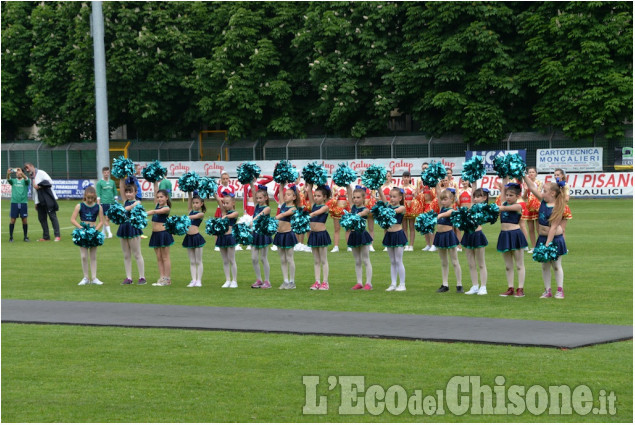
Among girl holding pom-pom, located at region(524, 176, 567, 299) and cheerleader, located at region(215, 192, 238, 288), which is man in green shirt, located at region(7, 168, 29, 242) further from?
girl holding pom-pom, located at region(524, 176, 567, 299)

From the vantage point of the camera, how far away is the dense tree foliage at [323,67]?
40656mm

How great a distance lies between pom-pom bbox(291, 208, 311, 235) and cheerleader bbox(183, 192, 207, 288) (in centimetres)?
149

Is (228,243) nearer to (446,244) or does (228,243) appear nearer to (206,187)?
(206,187)

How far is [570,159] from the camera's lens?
4016 cm

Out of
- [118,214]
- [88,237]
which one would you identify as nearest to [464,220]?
[118,214]

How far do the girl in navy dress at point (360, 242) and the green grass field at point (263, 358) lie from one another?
31 centimetres

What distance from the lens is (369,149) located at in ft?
149

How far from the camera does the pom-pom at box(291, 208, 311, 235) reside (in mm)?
15047

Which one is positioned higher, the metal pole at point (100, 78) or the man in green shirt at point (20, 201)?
the metal pole at point (100, 78)

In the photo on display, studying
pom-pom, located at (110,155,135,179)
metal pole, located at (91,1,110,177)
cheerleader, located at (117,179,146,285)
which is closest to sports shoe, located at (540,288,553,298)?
cheerleader, located at (117,179,146,285)

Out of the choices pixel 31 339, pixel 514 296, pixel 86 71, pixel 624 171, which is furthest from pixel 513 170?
pixel 86 71

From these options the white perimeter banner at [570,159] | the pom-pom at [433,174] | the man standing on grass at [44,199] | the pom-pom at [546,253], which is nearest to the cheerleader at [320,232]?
the pom-pom at [433,174]

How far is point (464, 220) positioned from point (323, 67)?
31.6m

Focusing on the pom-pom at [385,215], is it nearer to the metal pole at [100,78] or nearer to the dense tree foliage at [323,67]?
the metal pole at [100,78]
